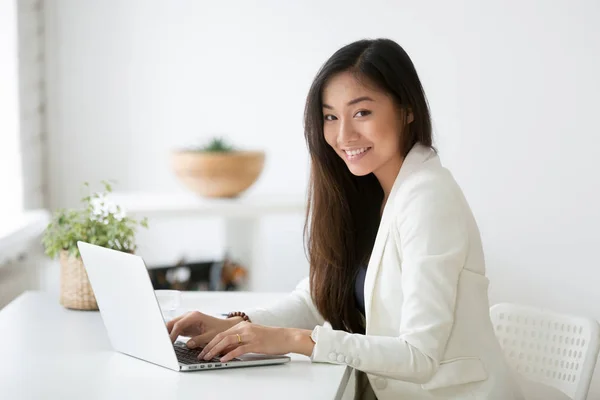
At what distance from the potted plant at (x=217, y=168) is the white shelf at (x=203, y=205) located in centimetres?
5

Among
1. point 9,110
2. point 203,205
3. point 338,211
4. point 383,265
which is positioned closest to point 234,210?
point 203,205

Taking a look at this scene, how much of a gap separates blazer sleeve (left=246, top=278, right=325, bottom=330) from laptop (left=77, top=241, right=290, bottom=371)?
0.23 meters

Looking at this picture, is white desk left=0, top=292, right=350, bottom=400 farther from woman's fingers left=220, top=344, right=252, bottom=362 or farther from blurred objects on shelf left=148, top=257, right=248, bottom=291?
blurred objects on shelf left=148, top=257, right=248, bottom=291

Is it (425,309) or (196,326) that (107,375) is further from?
(425,309)

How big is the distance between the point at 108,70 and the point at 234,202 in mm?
940

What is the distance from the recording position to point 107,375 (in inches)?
58.1

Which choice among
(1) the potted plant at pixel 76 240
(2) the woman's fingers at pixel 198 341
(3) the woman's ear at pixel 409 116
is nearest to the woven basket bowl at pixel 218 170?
(1) the potted plant at pixel 76 240

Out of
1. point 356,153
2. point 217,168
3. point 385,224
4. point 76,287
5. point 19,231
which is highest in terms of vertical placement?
point 356,153

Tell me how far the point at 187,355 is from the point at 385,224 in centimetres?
45

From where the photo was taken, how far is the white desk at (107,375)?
1.37 meters

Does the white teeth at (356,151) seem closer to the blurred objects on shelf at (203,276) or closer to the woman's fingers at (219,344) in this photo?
the woman's fingers at (219,344)

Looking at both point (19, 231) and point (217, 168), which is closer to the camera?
point (19, 231)

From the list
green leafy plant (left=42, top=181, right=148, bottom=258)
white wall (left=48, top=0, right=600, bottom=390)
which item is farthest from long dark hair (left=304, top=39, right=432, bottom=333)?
white wall (left=48, top=0, right=600, bottom=390)

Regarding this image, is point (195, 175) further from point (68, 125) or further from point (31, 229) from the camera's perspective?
point (68, 125)
